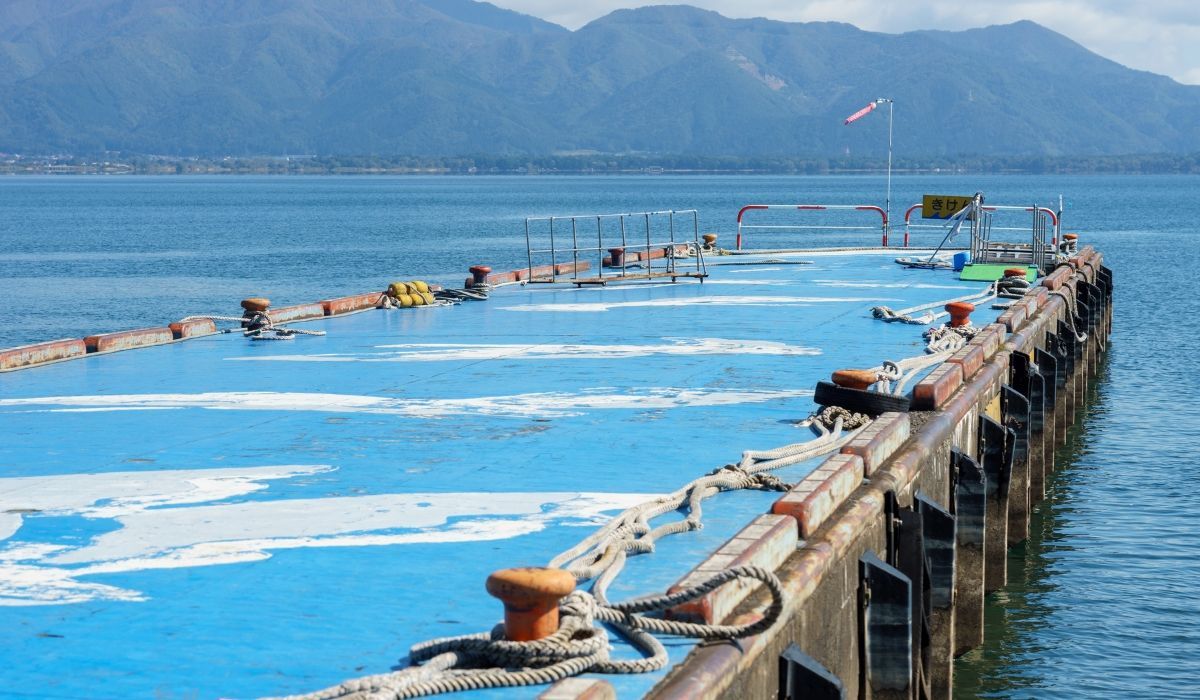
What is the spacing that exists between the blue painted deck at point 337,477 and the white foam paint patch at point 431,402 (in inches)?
2.3

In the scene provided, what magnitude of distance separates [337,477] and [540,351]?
754 centimetres

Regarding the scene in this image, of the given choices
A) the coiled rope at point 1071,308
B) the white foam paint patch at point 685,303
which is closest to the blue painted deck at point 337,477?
the white foam paint patch at point 685,303

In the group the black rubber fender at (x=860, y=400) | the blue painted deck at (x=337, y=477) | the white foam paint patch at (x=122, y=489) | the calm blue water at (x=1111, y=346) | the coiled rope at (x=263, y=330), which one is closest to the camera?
the blue painted deck at (x=337, y=477)

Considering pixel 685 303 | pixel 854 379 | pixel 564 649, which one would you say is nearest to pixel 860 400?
pixel 854 379

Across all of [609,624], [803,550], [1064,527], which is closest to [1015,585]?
[1064,527]

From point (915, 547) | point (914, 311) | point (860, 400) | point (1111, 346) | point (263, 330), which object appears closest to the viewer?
point (915, 547)

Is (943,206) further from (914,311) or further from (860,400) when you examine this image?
(860,400)

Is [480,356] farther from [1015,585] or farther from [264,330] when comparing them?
[1015,585]

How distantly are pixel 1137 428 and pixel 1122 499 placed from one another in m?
5.98

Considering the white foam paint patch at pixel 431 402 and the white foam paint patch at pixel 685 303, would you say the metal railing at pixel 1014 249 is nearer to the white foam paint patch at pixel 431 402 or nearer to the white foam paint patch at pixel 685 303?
the white foam paint patch at pixel 685 303

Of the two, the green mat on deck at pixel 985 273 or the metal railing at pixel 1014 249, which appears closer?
the green mat on deck at pixel 985 273

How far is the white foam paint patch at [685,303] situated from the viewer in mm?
24078

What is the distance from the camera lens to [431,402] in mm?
14281

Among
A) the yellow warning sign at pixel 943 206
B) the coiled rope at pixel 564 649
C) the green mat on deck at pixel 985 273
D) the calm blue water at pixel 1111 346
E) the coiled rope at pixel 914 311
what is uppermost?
the yellow warning sign at pixel 943 206
